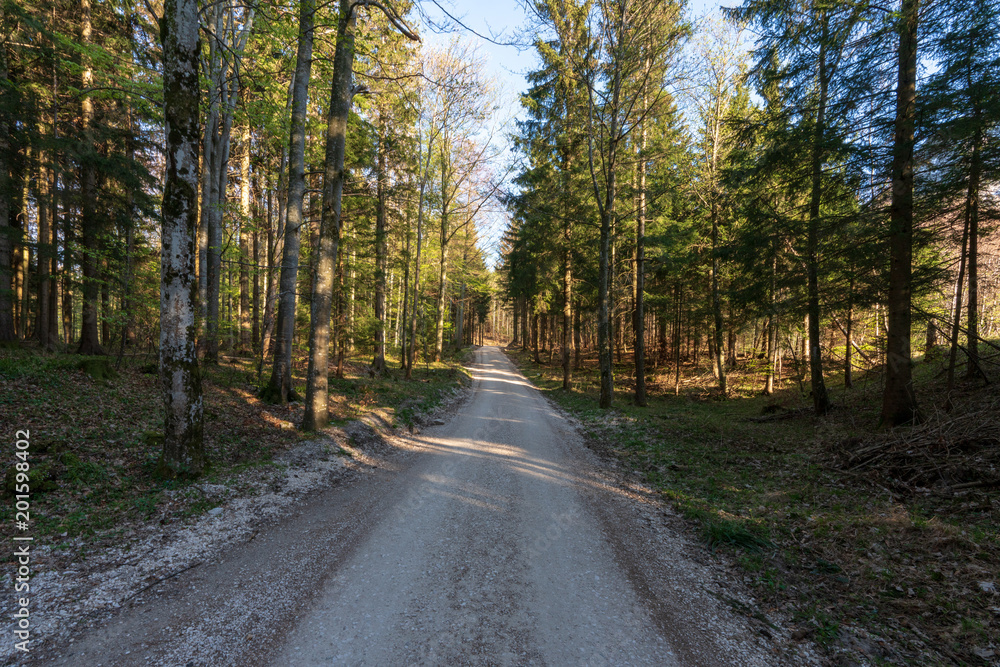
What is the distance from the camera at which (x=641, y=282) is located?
49.1 ft

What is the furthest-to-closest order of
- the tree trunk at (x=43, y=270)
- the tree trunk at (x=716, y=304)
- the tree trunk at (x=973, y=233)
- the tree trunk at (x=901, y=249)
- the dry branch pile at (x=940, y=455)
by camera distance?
the tree trunk at (x=716, y=304), the tree trunk at (x=43, y=270), the tree trunk at (x=901, y=249), the tree trunk at (x=973, y=233), the dry branch pile at (x=940, y=455)

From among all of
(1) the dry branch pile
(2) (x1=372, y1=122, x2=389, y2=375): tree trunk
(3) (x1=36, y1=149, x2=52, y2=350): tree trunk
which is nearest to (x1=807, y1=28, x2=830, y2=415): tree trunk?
(1) the dry branch pile

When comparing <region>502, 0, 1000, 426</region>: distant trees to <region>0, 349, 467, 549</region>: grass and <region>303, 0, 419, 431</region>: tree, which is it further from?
<region>0, 349, 467, 549</region>: grass

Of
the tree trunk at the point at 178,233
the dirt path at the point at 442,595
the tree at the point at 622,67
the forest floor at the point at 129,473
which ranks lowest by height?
the dirt path at the point at 442,595

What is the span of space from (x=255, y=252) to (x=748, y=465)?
24.8m

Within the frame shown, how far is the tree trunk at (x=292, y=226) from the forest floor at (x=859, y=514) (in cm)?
857

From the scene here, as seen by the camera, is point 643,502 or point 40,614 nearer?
point 40,614

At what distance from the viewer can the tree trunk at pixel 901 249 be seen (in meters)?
7.99

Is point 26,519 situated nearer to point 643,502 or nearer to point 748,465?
point 643,502

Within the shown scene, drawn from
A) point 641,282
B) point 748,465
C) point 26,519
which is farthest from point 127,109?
point 748,465

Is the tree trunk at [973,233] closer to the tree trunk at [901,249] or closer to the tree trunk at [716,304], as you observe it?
the tree trunk at [901,249]

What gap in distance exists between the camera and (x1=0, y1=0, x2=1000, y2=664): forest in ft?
18.4

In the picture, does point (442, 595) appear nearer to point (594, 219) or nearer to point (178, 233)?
point (178, 233)

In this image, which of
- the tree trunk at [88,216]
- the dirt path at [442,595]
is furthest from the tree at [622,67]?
the tree trunk at [88,216]
